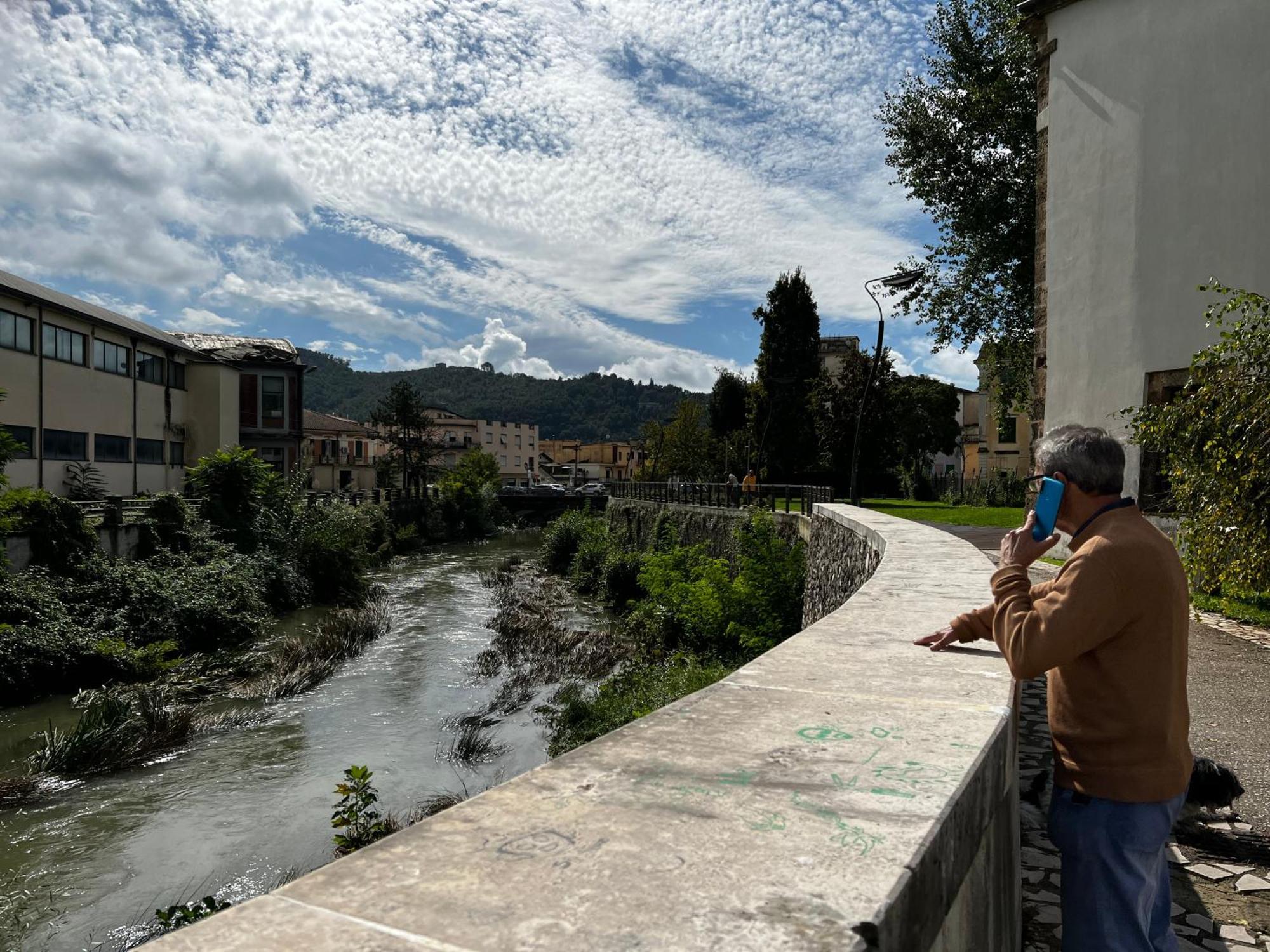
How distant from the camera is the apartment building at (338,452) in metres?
69.4

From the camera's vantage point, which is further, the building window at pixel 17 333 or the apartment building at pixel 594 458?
the apartment building at pixel 594 458

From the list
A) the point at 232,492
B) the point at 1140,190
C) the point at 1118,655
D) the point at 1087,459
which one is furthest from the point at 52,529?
the point at 1140,190

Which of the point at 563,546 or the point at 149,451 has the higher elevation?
the point at 149,451

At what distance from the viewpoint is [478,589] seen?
28.9m

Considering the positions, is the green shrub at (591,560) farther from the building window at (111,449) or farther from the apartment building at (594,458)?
the apartment building at (594,458)

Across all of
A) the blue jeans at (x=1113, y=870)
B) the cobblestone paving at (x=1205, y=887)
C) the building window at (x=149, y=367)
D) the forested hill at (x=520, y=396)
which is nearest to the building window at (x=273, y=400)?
the building window at (x=149, y=367)

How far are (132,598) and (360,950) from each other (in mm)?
19681

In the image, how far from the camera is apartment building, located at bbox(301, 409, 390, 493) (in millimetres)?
69375

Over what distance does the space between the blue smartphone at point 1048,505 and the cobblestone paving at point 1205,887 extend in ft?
5.72

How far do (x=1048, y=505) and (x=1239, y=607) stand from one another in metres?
8.60

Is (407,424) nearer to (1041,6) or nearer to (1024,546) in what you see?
(1041,6)

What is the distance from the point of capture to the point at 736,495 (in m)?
24.9

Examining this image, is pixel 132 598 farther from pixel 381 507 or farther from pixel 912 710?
pixel 381 507

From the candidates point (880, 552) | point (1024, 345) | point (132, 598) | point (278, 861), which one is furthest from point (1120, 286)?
point (132, 598)
